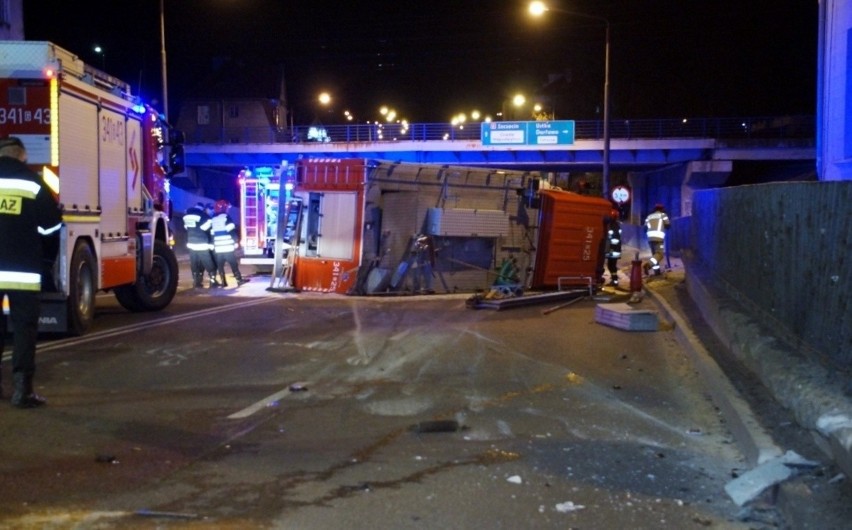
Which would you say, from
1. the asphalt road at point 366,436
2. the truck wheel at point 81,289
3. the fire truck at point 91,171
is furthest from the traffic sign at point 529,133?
the truck wheel at point 81,289

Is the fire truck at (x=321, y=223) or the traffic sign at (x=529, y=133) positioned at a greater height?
the traffic sign at (x=529, y=133)

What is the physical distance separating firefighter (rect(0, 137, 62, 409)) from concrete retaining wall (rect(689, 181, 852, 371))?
20.3 feet

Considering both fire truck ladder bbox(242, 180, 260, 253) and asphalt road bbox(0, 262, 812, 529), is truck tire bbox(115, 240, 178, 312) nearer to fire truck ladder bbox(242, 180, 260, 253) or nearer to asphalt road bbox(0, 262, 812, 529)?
asphalt road bbox(0, 262, 812, 529)

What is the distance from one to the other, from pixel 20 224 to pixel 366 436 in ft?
10.6

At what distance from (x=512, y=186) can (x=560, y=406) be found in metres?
10.3

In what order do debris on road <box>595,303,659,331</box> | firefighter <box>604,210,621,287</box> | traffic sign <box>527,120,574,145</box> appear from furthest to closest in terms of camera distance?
1. traffic sign <box>527,120,574,145</box>
2. firefighter <box>604,210,621,287</box>
3. debris on road <box>595,303,659,331</box>

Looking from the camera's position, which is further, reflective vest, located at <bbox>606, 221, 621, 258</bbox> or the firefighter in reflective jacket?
the firefighter in reflective jacket

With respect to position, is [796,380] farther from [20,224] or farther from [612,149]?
[612,149]

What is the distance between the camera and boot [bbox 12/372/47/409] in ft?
22.4

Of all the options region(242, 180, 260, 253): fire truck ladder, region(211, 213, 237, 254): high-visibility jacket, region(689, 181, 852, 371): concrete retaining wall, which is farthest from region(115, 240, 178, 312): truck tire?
region(689, 181, 852, 371): concrete retaining wall

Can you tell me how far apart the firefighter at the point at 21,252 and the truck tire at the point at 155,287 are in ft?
21.2

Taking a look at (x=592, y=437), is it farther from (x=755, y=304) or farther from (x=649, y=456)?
(x=755, y=304)

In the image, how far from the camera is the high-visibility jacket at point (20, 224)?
22.0ft

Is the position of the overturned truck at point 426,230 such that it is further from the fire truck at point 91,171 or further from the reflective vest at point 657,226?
the fire truck at point 91,171
